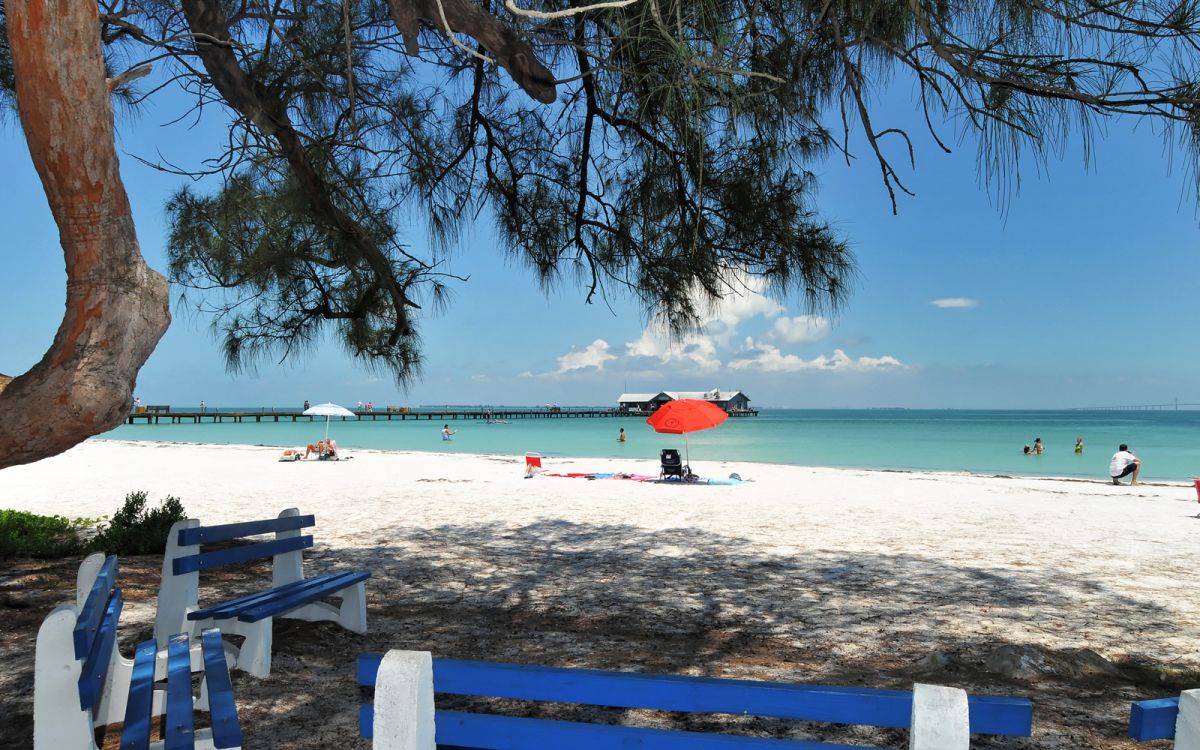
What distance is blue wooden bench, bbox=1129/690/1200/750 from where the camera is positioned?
1.18 meters

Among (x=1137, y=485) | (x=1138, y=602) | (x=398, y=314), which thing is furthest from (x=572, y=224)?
(x=1137, y=485)

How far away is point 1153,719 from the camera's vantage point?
1.22 meters

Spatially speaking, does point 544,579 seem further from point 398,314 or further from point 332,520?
point 332,520

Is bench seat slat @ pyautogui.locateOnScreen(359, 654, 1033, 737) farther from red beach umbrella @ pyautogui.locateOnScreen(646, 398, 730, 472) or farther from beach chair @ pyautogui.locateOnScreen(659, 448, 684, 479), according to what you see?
beach chair @ pyautogui.locateOnScreen(659, 448, 684, 479)

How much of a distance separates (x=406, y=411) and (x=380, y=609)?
A: 89.9m

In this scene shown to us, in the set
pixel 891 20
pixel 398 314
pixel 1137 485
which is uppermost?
pixel 891 20

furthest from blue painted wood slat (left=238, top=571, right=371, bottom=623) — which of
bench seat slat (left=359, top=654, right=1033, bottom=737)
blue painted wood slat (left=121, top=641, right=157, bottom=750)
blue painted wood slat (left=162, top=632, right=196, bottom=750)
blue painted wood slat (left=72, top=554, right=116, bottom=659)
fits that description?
bench seat slat (left=359, top=654, right=1033, bottom=737)

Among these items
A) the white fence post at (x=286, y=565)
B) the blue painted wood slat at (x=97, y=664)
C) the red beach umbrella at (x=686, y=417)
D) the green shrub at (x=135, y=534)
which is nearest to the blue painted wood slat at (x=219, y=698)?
the blue painted wood slat at (x=97, y=664)

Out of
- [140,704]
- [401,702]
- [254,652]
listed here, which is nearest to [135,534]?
[254,652]

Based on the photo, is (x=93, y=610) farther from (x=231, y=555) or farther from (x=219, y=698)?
(x=231, y=555)

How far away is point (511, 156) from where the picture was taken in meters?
5.23

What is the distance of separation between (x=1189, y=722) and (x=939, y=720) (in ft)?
1.44

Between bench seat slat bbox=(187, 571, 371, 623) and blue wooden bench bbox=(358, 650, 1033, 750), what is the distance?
1.96 metres

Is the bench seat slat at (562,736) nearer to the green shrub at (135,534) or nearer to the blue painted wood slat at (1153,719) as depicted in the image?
the blue painted wood slat at (1153,719)
